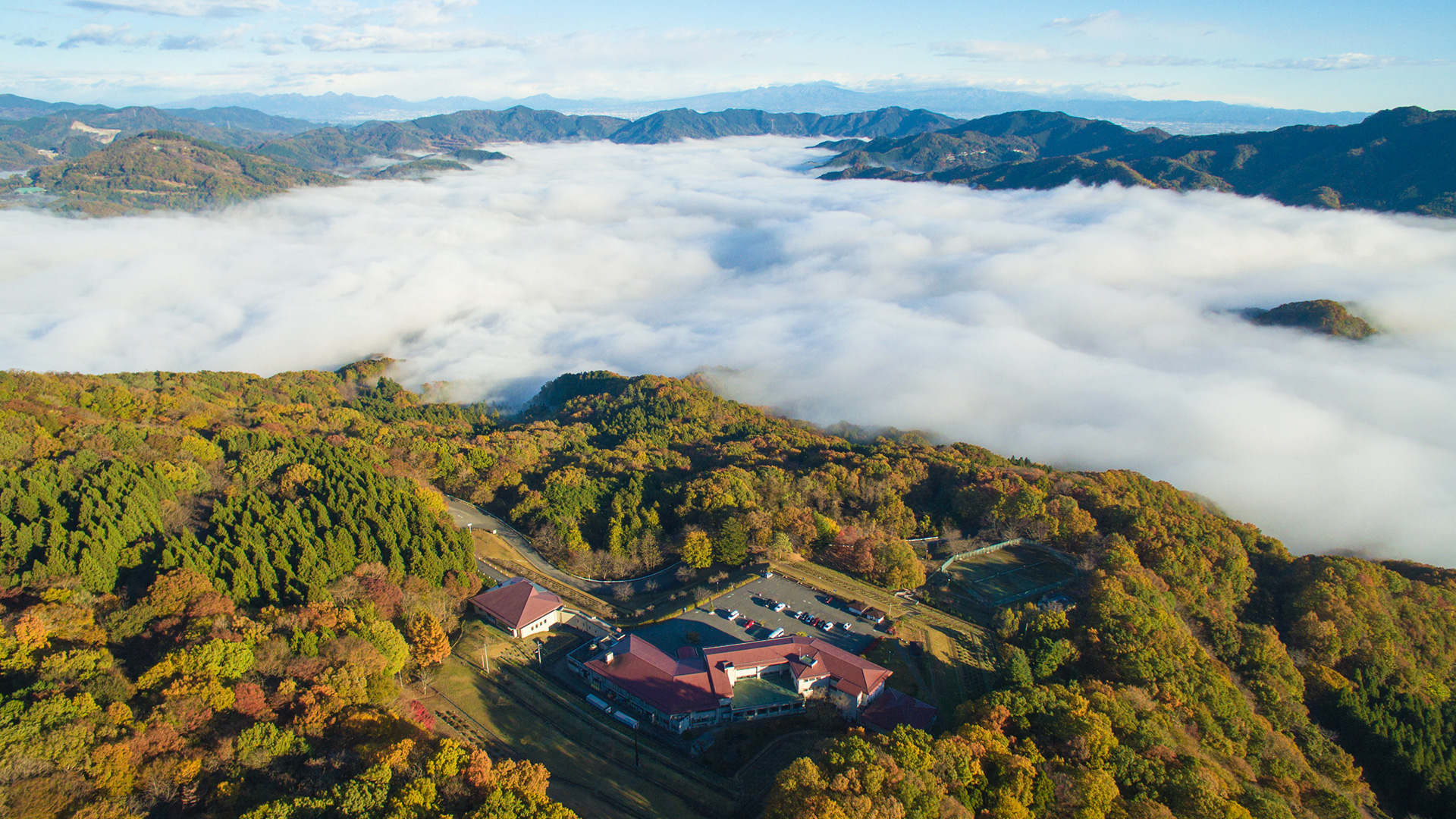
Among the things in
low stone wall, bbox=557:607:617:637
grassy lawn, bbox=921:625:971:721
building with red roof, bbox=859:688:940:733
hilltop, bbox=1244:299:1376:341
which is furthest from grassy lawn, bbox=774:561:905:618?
hilltop, bbox=1244:299:1376:341

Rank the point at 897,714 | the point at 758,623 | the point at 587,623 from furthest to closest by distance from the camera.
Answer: the point at 587,623 < the point at 758,623 < the point at 897,714

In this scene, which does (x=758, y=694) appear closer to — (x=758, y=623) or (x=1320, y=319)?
(x=758, y=623)

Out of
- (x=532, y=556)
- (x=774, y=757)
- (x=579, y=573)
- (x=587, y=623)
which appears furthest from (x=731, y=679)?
(x=532, y=556)

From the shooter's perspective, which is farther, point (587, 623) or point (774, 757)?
point (587, 623)

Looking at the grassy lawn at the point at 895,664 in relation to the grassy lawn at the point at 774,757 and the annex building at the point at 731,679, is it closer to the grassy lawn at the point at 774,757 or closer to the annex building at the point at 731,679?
the annex building at the point at 731,679

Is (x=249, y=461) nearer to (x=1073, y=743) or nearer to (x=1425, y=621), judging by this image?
(x=1073, y=743)

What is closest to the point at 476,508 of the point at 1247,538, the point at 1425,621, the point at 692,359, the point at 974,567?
the point at 974,567
